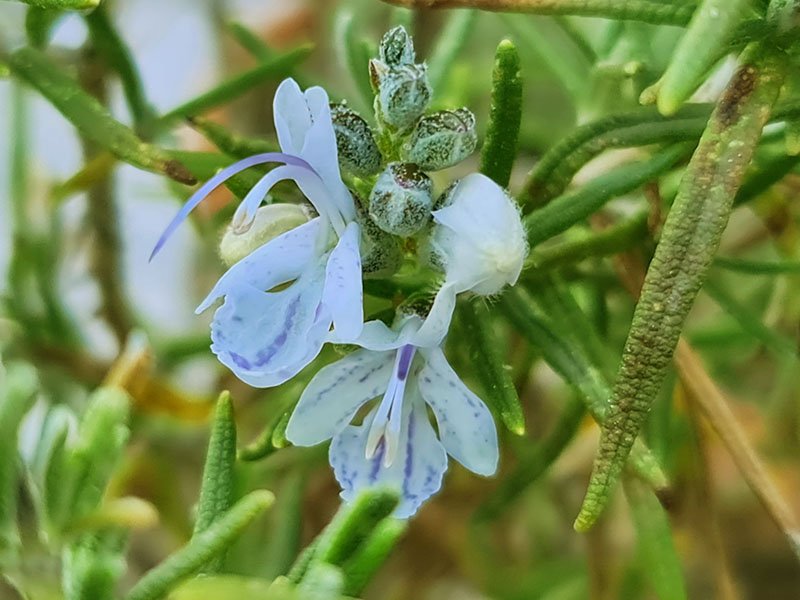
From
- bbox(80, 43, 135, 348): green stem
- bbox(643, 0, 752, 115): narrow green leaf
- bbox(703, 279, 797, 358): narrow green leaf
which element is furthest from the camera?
bbox(80, 43, 135, 348): green stem

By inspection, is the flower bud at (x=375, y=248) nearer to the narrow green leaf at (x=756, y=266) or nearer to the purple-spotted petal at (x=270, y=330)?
the purple-spotted petal at (x=270, y=330)

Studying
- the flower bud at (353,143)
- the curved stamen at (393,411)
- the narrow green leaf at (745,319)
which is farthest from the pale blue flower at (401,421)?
the narrow green leaf at (745,319)

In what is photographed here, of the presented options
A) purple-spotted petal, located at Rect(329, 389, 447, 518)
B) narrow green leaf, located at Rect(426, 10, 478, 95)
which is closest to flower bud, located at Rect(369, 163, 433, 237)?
purple-spotted petal, located at Rect(329, 389, 447, 518)

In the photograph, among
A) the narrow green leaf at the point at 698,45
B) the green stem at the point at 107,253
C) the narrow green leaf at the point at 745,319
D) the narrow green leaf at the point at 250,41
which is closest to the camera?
the narrow green leaf at the point at 698,45

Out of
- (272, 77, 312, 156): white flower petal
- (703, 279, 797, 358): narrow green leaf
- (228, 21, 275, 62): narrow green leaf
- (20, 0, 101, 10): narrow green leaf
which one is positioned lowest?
(703, 279, 797, 358): narrow green leaf

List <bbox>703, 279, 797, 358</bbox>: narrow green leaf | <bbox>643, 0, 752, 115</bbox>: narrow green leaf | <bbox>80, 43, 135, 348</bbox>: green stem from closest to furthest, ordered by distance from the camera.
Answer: <bbox>643, 0, 752, 115</bbox>: narrow green leaf
<bbox>703, 279, 797, 358</bbox>: narrow green leaf
<bbox>80, 43, 135, 348</bbox>: green stem

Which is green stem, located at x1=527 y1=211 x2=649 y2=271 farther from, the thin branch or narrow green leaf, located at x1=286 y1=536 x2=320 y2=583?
narrow green leaf, located at x1=286 y1=536 x2=320 y2=583

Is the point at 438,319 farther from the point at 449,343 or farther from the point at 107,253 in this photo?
the point at 107,253
